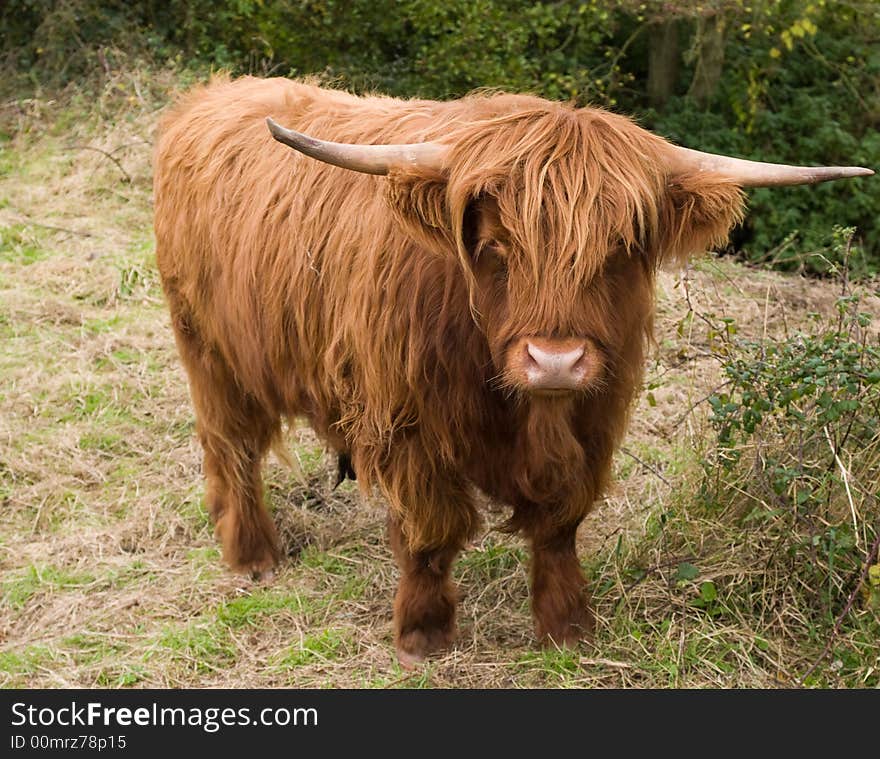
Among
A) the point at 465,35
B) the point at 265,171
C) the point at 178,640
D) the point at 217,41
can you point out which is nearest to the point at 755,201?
the point at 465,35

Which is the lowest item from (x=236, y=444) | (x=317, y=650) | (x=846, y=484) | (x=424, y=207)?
Result: (x=317, y=650)

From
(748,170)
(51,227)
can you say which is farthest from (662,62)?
(748,170)

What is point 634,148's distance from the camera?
2.47 m

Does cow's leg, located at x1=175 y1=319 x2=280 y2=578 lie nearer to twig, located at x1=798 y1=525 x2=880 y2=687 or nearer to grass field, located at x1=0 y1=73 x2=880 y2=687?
grass field, located at x1=0 y1=73 x2=880 y2=687

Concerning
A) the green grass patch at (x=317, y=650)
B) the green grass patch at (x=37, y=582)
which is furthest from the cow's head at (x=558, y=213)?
the green grass patch at (x=37, y=582)

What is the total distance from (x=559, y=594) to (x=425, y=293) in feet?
3.36

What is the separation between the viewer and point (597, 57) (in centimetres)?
840

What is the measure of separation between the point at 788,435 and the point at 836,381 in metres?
0.29

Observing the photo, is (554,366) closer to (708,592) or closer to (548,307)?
(548,307)

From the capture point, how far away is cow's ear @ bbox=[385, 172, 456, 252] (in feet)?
8.14

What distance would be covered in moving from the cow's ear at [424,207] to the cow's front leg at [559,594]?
1.01 meters

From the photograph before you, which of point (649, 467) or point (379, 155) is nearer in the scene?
point (379, 155)

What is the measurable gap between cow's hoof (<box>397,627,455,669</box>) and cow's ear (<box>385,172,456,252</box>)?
1247 mm

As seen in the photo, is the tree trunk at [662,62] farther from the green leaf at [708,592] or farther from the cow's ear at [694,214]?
the cow's ear at [694,214]
